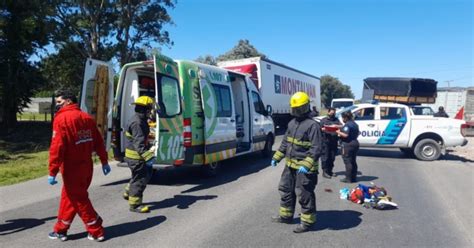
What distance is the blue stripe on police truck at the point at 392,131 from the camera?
12.4 m

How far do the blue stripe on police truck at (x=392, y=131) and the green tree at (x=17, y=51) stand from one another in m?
17.6

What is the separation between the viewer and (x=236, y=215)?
5902 millimetres

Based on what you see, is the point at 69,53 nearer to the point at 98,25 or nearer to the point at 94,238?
the point at 98,25

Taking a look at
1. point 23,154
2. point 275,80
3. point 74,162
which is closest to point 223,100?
point 74,162

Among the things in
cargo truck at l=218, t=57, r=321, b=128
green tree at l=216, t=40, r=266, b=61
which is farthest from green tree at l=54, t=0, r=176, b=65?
green tree at l=216, t=40, r=266, b=61

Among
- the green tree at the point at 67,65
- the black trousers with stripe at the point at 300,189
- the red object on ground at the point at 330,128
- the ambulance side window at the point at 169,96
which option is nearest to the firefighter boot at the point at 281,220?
the black trousers with stripe at the point at 300,189

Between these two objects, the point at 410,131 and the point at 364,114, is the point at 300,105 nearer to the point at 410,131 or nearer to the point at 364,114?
the point at 364,114

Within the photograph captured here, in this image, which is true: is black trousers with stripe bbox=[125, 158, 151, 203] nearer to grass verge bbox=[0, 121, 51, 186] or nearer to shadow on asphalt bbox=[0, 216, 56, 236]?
shadow on asphalt bbox=[0, 216, 56, 236]

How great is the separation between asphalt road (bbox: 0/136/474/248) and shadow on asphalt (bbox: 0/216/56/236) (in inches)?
0.5

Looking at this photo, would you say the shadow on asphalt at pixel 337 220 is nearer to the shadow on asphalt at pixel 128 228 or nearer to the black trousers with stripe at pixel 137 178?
the shadow on asphalt at pixel 128 228

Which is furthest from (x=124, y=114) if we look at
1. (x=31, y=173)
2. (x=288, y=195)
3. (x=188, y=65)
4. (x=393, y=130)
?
(x=393, y=130)

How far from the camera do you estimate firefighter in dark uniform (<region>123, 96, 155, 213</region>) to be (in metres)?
5.88

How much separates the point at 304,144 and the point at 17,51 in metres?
19.5

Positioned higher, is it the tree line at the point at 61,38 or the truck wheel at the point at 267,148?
the tree line at the point at 61,38
